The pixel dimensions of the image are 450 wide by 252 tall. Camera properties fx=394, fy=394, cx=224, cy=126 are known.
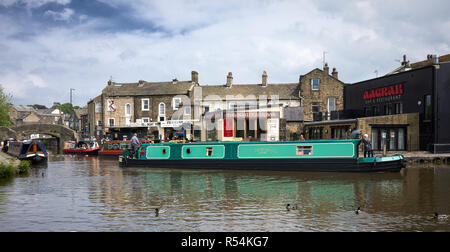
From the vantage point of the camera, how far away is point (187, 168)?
24.0 metres

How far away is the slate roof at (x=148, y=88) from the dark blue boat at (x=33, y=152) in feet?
80.1

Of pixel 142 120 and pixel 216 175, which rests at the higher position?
pixel 142 120

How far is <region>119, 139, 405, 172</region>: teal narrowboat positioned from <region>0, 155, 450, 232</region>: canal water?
24.3 inches

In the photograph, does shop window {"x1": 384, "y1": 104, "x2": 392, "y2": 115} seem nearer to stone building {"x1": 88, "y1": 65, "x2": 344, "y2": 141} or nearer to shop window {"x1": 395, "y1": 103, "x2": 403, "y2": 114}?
shop window {"x1": 395, "y1": 103, "x2": 403, "y2": 114}

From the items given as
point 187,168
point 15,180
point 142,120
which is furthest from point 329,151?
point 142,120

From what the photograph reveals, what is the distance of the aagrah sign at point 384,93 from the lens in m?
30.8

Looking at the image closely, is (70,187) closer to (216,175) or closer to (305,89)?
(216,175)

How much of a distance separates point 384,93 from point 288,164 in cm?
1528

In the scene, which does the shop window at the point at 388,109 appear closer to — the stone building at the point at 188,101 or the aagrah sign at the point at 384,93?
the aagrah sign at the point at 384,93

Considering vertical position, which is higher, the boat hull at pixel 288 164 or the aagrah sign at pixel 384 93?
the aagrah sign at pixel 384 93

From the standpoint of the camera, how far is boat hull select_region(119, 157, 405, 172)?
781 inches

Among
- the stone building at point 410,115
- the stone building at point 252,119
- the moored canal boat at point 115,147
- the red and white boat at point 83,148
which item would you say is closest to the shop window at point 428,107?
the stone building at point 410,115
